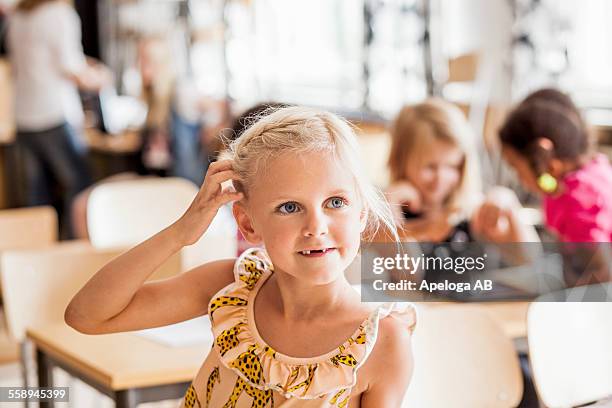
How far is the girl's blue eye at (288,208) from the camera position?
4.05ft

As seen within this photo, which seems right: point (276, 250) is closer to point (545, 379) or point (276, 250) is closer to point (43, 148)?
point (545, 379)

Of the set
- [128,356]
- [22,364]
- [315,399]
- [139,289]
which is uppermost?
[139,289]

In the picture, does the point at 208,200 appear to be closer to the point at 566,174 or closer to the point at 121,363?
the point at 121,363

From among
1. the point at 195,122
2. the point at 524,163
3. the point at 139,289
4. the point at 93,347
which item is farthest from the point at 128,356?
the point at 195,122

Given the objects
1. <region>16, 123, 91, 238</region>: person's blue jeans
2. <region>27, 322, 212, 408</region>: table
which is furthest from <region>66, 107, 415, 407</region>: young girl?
<region>16, 123, 91, 238</region>: person's blue jeans

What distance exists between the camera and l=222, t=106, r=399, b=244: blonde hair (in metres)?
1.24

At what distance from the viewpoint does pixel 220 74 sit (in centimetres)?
693

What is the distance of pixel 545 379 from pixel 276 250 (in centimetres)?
73

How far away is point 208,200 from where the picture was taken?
1.30 m

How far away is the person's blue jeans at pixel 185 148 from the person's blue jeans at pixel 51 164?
545 mm

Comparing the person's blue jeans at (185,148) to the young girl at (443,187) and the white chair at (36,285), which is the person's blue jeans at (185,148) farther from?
the white chair at (36,285)

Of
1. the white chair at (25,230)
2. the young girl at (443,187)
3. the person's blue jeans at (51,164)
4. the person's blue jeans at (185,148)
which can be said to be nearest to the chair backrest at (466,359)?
the young girl at (443,187)

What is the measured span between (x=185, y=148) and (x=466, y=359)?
10.2ft

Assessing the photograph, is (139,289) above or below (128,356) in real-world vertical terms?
above
